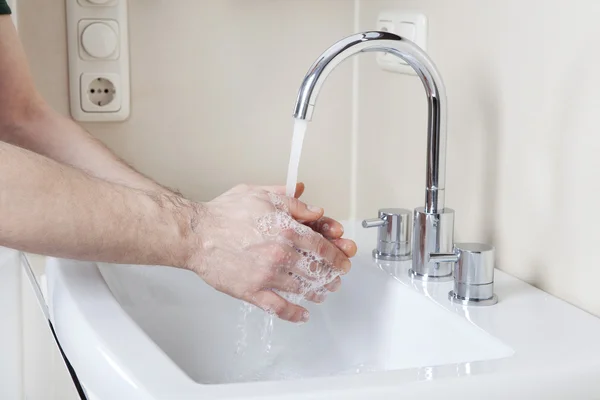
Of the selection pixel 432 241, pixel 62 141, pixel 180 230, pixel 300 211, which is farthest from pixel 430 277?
pixel 62 141

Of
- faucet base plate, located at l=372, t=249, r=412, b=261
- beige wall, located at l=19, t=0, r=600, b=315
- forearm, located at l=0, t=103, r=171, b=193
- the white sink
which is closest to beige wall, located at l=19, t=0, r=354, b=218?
beige wall, located at l=19, t=0, r=600, b=315

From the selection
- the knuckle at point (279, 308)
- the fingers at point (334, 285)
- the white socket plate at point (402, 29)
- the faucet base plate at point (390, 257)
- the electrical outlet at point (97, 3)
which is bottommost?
the knuckle at point (279, 308)

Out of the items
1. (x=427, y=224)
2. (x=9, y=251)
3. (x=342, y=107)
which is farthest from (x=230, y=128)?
(x=427, y=224)

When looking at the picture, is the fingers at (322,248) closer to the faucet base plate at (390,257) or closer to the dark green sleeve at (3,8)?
the faucet base plate at (390,257)

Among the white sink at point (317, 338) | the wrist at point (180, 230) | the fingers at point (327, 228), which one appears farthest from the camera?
the fingers at point (327, 228)

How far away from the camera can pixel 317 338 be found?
101 cm

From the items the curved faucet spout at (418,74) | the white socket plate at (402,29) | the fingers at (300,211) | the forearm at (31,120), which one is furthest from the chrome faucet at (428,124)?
the forearm at (31,120)

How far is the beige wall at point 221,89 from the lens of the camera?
3.98 feet

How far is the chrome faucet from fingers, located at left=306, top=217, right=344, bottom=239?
3.2 inches

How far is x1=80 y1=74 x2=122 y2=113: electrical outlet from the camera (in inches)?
47.1

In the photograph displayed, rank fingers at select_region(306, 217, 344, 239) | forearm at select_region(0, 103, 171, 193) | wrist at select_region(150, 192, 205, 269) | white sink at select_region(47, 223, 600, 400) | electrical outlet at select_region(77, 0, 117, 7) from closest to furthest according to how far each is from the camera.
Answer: white sink at select_region(47, 223, 600, 400), wrist at select_region(150, 192, 205, 269), fingers at select_region(306, 217, 344, 239), forearm at select_region(0, 103, 171, 193), electrical outlet at select_region(77, 0, 117, 7)

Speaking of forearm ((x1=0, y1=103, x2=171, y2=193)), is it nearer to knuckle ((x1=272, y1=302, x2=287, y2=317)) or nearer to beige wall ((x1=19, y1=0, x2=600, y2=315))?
beige wall ((x1=19, y1=0, x2=600, y2=315))

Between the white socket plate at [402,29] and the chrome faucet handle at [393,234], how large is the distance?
0.72 ft

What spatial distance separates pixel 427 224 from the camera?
0.90 m
